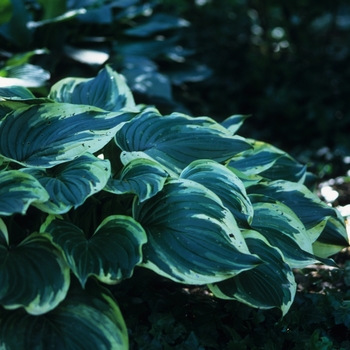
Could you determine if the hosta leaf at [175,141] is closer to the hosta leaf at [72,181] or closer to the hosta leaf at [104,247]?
the hosta leaf at [72,181]

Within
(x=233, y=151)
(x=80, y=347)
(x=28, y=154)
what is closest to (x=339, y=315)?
(x=233, y=151)

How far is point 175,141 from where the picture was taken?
7.66ft

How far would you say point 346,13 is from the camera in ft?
18.9

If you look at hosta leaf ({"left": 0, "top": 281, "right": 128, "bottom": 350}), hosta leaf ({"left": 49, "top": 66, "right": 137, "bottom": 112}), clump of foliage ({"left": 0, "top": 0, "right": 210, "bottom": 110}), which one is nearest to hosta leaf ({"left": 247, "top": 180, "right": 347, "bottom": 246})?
hosta leaf ({"left": 49, "top": 66, "right": 137, "bottom": 112})

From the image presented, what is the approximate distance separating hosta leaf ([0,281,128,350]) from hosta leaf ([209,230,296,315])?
393 millimetres

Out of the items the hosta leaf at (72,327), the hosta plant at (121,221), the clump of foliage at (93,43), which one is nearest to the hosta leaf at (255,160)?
the hosta plant at (121,221)

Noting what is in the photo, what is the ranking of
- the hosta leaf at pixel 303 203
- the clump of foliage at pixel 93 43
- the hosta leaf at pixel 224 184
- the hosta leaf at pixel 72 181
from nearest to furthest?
1. the hosta leaf at pixel 72 181
2. the hosta leaf at pixel 224 184
3. the hosta leaf at pixel 303 203
4. the clump of foliage at pixel 93 43

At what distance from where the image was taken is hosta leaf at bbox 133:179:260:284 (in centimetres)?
186

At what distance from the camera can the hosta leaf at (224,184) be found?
2.11 meters

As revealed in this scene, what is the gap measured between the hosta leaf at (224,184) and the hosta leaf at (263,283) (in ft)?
0.26

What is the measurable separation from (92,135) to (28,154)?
0.24 meters

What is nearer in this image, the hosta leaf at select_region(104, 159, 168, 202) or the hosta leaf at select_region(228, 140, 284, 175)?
the hosta leaf at select_region(104, 159, 168, 202)

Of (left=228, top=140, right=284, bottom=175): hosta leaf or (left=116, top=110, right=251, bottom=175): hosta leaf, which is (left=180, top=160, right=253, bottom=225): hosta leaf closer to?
(left=116, top=110, right=251, bottom=175): hosta leaf

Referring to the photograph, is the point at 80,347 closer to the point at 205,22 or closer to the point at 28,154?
the point at 28,154
